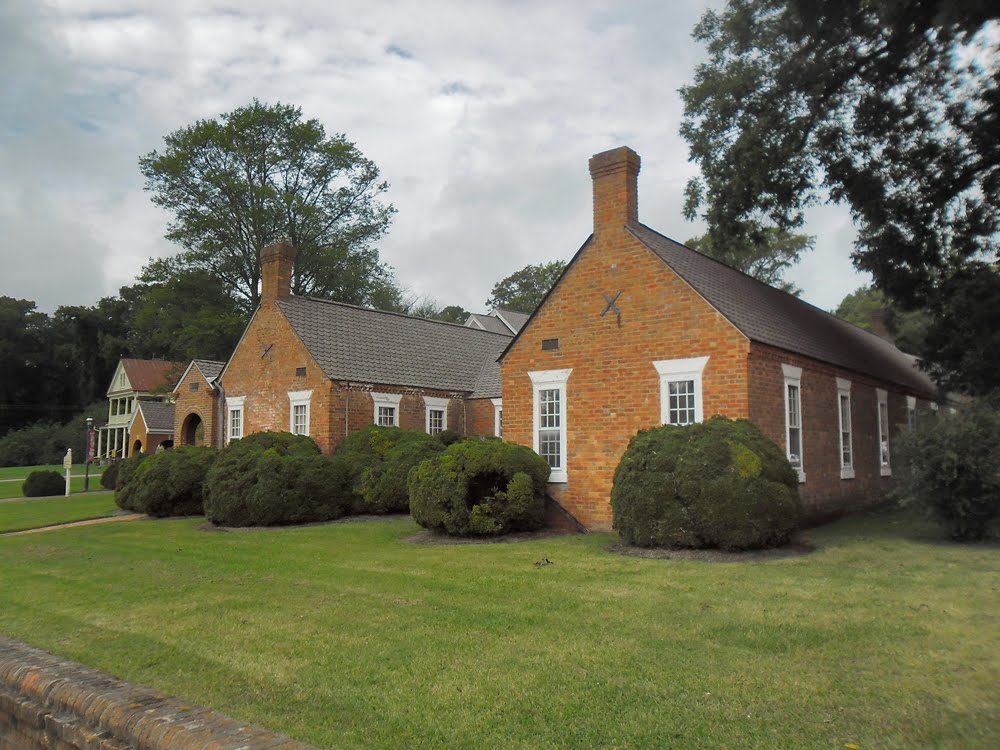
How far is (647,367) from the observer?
1578 centimetres

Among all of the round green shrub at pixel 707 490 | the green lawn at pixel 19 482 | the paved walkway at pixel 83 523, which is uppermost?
the round green shrub at pixel 707 490

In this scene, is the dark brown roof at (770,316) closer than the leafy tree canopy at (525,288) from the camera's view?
Yes

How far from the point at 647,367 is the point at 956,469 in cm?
578

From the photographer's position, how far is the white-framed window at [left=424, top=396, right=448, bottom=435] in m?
26.2

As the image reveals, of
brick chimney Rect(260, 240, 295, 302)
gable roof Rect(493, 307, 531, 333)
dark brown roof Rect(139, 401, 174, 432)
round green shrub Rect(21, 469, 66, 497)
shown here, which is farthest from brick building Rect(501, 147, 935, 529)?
dark brown roof Rect(139, 401, 174, 432)

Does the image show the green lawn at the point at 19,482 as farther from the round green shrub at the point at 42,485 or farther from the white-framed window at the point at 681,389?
the white-framed window at the point at 681,389

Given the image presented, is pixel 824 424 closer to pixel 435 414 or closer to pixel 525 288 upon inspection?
pixel 435 414

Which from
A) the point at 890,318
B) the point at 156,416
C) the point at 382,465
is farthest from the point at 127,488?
the point at 156,416

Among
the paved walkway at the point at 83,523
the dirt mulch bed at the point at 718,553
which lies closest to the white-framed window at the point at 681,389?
the dirt mulch bed at the point at 718,553

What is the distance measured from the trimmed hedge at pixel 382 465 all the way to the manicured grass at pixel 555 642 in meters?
6.46

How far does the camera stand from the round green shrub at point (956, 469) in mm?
12953

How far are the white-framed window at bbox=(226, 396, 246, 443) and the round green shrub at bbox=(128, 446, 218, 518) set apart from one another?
505cm

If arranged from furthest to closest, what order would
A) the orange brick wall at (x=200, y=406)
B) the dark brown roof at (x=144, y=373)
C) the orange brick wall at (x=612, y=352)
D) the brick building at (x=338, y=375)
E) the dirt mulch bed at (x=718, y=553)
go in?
the dark brown roof at (x=144, y=373)
the orange brick wall at (x=200, y=406)
the brick building at (x=338, y=375)
the orange brick wall at (x=612, y=352)
the dirt mulch bed at (x=718, y=553)

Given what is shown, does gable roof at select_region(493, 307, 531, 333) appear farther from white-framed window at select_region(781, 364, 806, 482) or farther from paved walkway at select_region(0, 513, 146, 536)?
white-framed window at select_region(781, 364, 806, 482)
